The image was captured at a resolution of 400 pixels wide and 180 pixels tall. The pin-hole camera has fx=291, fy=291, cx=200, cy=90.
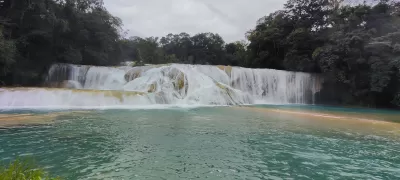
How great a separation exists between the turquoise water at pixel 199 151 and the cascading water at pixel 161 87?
6.71m

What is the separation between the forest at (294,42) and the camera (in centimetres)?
2042

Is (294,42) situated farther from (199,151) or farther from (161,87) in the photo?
(199,151)

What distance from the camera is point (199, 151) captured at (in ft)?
19.6

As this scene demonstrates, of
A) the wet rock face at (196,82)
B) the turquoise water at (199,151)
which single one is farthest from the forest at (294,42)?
the turquoise water at (199,151)

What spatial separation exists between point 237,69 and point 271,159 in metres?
18.8

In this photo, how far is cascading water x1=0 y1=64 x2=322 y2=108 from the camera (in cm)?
1491

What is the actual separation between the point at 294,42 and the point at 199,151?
87.4ft

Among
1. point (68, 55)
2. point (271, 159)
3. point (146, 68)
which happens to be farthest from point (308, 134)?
point (68, 55)

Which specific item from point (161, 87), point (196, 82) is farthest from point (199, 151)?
point (196, 82)

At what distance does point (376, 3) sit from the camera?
23.8 metres

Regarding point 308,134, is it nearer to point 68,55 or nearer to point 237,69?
point 237,69

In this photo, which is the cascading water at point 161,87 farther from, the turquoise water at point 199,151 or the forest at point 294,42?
the turquoise water at point 199,151

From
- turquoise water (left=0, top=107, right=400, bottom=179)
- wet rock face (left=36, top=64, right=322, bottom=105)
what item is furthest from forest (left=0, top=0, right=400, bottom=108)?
turquoise water (left=0, top=107, right=400, bottom=179)

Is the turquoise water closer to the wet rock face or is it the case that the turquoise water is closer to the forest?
the wet rock face
